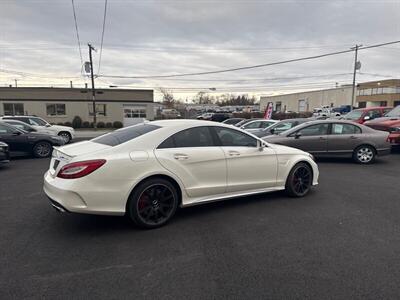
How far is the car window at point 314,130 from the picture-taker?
9.19m

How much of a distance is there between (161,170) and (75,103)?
1372 inches

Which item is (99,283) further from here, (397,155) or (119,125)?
(119,125)

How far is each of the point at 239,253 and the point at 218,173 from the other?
4.74 feet

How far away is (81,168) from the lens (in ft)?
11.8

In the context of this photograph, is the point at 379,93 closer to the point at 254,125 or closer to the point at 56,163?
the point at 254,125

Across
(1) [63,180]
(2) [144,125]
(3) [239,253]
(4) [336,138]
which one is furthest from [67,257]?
(4) [336,138]

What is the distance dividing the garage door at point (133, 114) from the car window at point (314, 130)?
29477mm

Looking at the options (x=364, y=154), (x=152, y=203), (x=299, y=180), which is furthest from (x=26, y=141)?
(x=364, y=154)

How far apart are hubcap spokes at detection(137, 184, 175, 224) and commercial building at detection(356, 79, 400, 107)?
71.2 metres

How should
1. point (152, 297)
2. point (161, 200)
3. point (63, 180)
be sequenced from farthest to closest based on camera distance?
point (161, 200) < point (63, 180) < point (152, 297)

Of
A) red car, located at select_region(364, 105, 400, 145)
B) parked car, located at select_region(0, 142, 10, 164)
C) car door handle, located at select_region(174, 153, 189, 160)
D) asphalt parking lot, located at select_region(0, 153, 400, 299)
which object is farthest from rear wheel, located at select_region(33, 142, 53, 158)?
red car, located at select_region(364, 105, 400, 145)

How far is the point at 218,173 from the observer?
450cm

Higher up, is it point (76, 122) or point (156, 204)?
point (156, 204)

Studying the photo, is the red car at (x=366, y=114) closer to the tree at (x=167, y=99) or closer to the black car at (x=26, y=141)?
A: the black car at (x=26, y=141)
